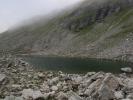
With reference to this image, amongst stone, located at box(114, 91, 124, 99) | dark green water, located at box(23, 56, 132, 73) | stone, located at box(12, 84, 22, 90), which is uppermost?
stone, located at box(12, 84, 22, 90)

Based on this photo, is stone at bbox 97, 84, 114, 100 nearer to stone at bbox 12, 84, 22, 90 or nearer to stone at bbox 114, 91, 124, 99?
stone at bbox 114, 91, 124, 99

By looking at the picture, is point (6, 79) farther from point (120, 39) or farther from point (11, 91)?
point (120, 39)

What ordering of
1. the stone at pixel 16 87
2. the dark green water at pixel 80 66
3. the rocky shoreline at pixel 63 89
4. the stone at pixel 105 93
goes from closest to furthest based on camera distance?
the stone at pixel 105 93
the rocky shoreline at pixel 63 89
the stone at pixel 16 87
the dark green water at pixel 80 66

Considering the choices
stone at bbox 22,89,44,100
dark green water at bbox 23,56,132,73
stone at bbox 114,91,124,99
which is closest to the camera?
stone at bbox 114,91,124,99

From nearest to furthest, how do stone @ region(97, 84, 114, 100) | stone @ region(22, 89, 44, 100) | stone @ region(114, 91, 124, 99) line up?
stone @ region(97, 84, 114, 100) < stone @ region(114, 91, 124, 99) < stone @ region(22, 89, 44, 100)

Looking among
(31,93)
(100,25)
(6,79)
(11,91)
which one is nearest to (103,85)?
(31,93)

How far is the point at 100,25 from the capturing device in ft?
655

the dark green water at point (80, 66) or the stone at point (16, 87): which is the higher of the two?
the stone at point (16, 87)

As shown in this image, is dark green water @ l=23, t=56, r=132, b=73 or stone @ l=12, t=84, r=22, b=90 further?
dark green water @ l=23, t=56, r=132, b=73

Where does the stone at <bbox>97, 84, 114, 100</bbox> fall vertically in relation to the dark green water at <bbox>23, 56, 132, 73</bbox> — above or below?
above

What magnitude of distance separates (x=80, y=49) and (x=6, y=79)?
446ft

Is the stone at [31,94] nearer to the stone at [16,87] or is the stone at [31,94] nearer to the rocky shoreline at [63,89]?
the rocky shoreline at [63,89]

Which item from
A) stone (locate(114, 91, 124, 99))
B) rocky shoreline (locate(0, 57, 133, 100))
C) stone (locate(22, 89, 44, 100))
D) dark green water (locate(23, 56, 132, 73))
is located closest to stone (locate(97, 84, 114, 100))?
rocky shoreline (locate(0, 57, 133, 100))

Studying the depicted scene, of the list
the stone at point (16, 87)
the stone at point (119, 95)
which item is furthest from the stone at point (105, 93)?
the stone at point (16, 87)
